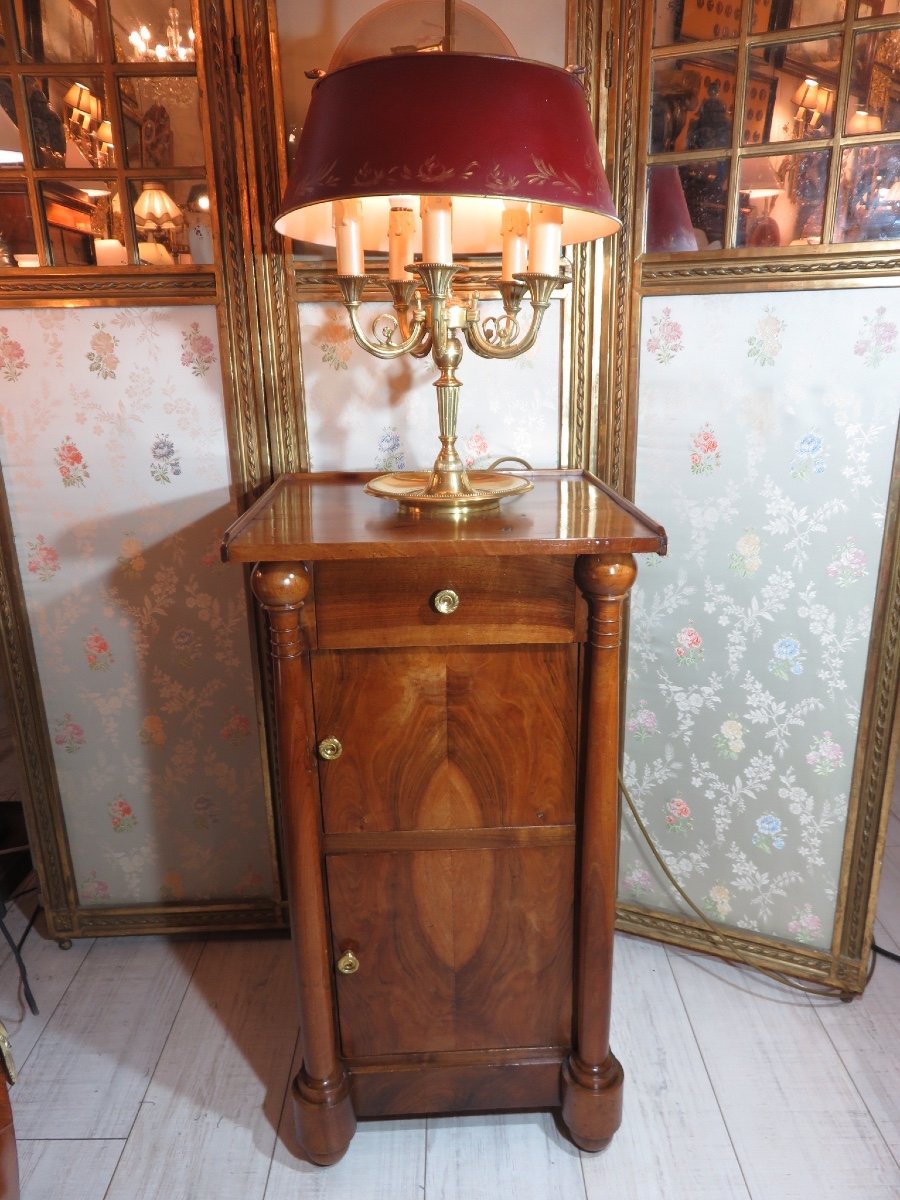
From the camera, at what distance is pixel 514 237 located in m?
1.12

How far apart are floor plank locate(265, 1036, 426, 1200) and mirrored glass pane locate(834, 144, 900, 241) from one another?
4.93 ft

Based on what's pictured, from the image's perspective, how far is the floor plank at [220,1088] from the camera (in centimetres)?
121

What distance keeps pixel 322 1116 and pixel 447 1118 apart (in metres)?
0.23

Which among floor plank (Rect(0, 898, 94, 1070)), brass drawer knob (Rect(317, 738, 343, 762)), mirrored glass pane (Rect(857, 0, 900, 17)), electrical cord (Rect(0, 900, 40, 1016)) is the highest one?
mirrored glass pane (Rect(857, 0, 900, 17))

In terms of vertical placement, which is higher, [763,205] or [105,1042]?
[763,205]

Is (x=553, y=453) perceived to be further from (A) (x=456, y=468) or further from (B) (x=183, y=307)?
(B) (x=183, y=307)

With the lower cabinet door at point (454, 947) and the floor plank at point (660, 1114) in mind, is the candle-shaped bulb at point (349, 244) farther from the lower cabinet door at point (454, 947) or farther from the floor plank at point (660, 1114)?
the floor plank at point (660, 1114)

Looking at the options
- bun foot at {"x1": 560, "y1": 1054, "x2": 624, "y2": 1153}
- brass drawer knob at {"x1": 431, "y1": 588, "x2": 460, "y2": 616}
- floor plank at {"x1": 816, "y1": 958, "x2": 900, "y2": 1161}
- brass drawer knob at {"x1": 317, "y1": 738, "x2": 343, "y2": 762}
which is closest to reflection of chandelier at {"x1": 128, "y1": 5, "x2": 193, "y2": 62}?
brass drawer knob at {"x1": 431, "y1": 588, "x2": 460, "y2": 616}

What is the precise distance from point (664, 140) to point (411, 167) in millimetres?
612

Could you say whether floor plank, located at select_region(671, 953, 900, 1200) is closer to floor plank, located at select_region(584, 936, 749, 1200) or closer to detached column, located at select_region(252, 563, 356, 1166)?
floor plank, located at select_region(584, 936, 749, 1200)

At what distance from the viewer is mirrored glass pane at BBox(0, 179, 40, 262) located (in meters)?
1.35

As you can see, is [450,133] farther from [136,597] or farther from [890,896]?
[890,896]

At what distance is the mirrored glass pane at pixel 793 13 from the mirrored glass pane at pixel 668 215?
0.22 m

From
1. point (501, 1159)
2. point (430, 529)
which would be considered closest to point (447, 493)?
point (430, 529)
